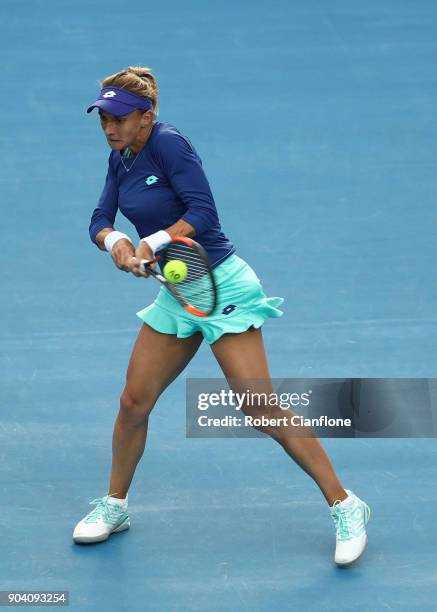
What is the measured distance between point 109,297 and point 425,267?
1830 millimetres

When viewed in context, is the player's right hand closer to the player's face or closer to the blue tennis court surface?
the player's face

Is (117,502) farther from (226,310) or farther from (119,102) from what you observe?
(119,102)

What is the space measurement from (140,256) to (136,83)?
2.18 ft

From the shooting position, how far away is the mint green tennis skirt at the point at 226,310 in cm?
497

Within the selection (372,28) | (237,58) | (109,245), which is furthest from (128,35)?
(109,245)

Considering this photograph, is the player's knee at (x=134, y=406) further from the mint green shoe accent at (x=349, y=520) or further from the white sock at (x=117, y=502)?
the mint green shoe accent at (x=349, y=520)

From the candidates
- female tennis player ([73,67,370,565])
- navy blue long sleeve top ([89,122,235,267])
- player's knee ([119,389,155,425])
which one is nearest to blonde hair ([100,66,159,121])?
female tennis player ([73,67,370,565])

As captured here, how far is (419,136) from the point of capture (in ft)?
29.2


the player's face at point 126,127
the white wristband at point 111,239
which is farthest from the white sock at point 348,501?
the player's face at point 126,127

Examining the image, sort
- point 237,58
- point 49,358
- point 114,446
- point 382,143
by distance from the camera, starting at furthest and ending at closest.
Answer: point 237,58
point 382,143
point 49,358
point 114,446

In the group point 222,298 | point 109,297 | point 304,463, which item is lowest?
point 109,297

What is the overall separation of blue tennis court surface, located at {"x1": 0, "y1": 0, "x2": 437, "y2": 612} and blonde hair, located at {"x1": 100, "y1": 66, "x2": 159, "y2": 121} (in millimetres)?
1708

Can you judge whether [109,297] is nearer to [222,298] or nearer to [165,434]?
[165,434]

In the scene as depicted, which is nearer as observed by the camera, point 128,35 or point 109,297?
point 109,297
